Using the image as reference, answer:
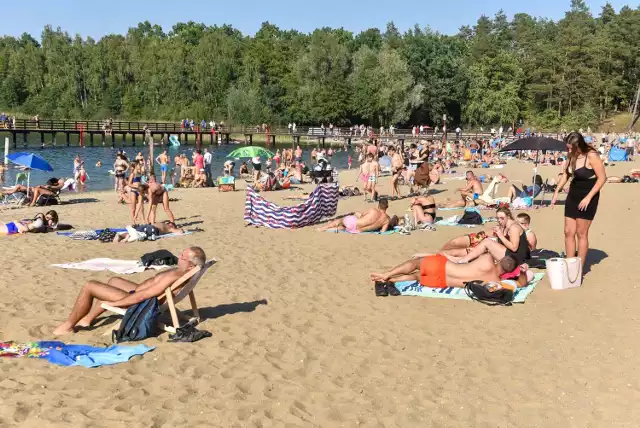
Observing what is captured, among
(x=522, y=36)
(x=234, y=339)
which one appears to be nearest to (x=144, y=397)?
(x=234, y=339)

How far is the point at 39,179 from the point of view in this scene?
2441 cm

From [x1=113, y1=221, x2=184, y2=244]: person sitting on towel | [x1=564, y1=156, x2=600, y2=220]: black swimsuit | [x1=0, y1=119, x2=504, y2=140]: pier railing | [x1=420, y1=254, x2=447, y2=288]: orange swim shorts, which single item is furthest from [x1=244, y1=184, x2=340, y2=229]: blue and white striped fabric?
[x1=0, y1=119, x2=504, y2=140]: pier railing

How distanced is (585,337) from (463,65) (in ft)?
224

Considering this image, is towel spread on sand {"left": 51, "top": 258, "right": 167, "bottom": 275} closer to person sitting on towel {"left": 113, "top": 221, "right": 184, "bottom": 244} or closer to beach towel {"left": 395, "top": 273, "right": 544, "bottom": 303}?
person sitting on towel {"left": 113, "top": 221, "right": 184, "bottom": 244}

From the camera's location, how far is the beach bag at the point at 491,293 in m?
6.27

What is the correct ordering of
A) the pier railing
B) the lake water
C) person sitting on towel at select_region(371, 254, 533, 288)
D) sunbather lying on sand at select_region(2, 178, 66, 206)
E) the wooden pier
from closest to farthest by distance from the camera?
person sitting on towel at select_region(371, 254, 533, 288) < sunbather lying on sand at select_region(2, 178, 66, 206) < the lake water < the pier railing < the wooden pier

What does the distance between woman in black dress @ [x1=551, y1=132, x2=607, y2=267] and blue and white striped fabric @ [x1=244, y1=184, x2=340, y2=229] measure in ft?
17.9

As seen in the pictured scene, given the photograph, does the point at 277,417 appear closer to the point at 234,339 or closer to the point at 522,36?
the point at 234,339

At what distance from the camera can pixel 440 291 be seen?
6.64m

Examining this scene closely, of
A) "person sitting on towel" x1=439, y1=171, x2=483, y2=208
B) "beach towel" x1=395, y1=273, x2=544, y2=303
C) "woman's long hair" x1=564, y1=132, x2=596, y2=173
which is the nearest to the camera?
"beach towel" x1=395, y1=273, x2=544, y2=303

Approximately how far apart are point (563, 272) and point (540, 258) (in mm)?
1430

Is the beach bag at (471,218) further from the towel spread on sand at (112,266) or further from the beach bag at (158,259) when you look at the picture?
the towel spread on sand at (112,266)

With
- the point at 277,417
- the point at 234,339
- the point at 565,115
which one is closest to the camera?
the point at 277,417

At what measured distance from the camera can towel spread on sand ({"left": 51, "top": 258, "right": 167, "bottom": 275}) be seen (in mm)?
7621
